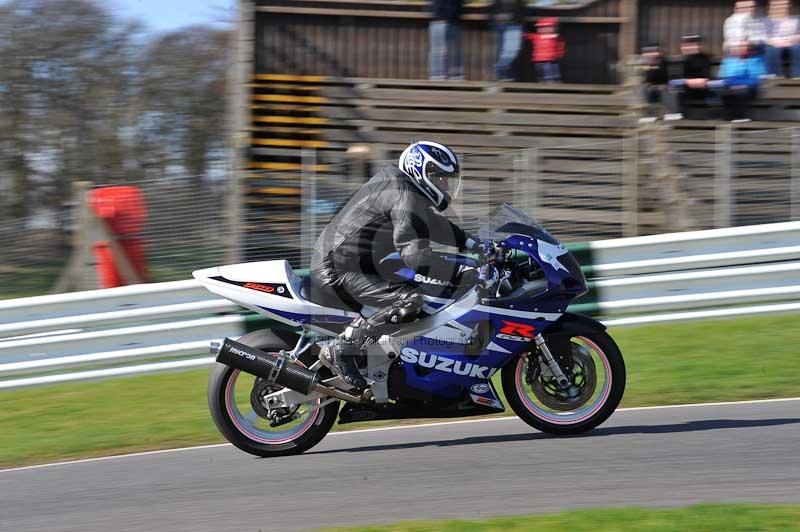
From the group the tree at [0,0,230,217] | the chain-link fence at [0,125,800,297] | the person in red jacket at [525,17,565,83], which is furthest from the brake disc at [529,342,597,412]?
the tree at [0,0,230,217]

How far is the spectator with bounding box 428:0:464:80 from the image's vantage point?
47.7ft

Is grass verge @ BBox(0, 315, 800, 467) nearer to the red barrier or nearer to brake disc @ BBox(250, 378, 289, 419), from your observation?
brake disc @ BBox(250, 378, 289, 419)

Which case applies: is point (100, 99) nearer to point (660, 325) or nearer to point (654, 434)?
point (660, 325)

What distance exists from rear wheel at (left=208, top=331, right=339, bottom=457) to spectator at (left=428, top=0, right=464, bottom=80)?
8.83m

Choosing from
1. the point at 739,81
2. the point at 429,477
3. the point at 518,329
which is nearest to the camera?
the point at 429,477

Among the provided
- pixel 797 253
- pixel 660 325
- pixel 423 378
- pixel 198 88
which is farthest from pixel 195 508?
pixel 198 88

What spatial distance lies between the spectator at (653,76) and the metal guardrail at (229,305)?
3.89 m

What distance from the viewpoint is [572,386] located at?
6504mm

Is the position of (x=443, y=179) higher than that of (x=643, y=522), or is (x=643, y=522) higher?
(x=443, y=179)

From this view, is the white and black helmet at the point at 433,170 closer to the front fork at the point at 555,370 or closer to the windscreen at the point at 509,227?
the windscreen at the point at 509,227

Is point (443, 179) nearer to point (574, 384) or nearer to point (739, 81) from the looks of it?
point (574, 384)

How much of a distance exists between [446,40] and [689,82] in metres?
3.27

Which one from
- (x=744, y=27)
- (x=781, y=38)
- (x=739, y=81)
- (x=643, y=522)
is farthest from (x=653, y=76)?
(x=643, y=522)

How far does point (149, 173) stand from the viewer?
18.6 m
